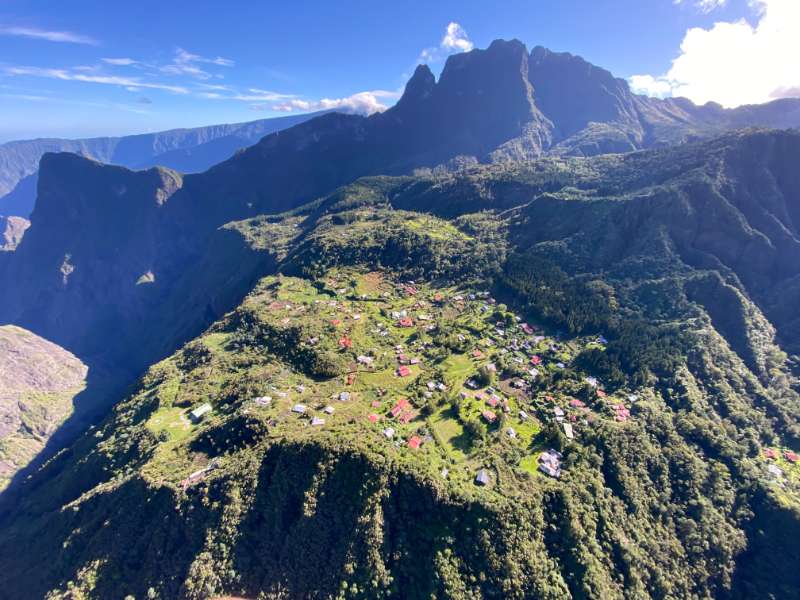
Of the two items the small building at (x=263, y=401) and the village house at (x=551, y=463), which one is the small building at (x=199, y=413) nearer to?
the small building at (x=263, y=401)

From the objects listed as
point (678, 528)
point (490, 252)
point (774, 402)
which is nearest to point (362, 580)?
point (678, 528)

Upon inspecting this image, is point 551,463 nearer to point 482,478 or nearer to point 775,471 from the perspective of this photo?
point 482,478

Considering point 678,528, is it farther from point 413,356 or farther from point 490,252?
point 490,252

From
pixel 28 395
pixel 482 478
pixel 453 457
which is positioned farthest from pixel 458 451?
pixel 28 395

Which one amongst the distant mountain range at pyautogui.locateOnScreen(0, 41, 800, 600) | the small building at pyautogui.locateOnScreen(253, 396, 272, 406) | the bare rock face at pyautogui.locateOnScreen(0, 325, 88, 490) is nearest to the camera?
the distant mountain range at pyautogui.locateOnScreen(0, 41, 800, 600)

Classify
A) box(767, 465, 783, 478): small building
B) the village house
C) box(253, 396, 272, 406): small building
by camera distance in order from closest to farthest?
the village house, box(767, 465, 783, 478): small building, box(253, 396, 272, 406): small building

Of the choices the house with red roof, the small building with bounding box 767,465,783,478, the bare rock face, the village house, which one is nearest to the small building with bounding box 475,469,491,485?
the village house

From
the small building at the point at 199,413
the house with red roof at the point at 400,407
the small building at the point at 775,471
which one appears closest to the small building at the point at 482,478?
the house with red roof at the point at 400,407

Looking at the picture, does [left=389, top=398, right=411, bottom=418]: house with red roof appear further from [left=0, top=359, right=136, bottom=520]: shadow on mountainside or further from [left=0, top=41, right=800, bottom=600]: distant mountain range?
[left=0, top=359, right=136, bottom=520]: shadow on mountainside

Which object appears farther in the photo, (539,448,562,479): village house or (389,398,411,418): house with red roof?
(389,398,411,418): house with red roof
